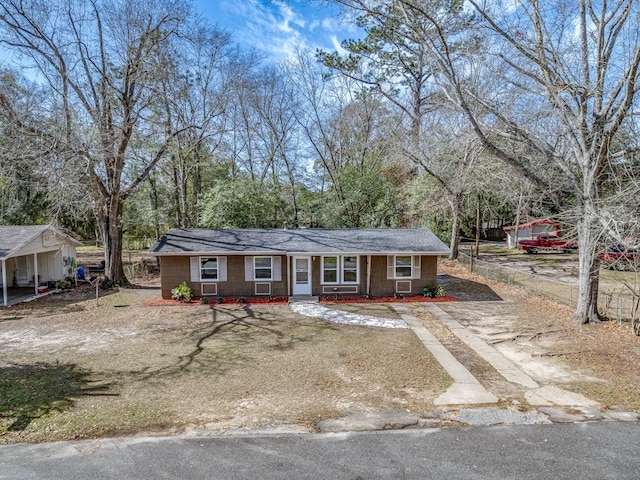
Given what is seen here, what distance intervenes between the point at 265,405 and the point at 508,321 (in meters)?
9.09

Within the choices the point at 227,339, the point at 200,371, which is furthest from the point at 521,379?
the point at 227,339

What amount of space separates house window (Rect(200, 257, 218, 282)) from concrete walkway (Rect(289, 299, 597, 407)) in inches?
155

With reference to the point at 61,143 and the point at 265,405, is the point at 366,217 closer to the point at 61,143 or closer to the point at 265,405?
the point at 61,143

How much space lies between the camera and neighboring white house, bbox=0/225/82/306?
695 inches

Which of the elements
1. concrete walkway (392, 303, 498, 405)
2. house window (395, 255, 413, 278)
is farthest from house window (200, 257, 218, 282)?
concrete walkway (392, 303, 498, 405)

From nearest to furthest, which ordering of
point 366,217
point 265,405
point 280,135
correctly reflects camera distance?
point 265,405
point 366,217
point 280,135

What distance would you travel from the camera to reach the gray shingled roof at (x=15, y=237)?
51.0 feet

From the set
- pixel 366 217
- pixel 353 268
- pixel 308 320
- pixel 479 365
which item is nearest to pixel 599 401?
pixel 479 365

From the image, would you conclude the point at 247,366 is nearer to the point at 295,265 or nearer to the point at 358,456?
the point at 358,456

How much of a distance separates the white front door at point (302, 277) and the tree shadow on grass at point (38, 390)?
29.9 ft

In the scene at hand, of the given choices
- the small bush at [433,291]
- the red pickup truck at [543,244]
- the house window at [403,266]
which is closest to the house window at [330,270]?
the house window at [403,266]

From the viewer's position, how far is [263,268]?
16.5m

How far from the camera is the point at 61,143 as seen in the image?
14391mm

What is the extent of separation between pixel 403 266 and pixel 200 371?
10510 millimetres
